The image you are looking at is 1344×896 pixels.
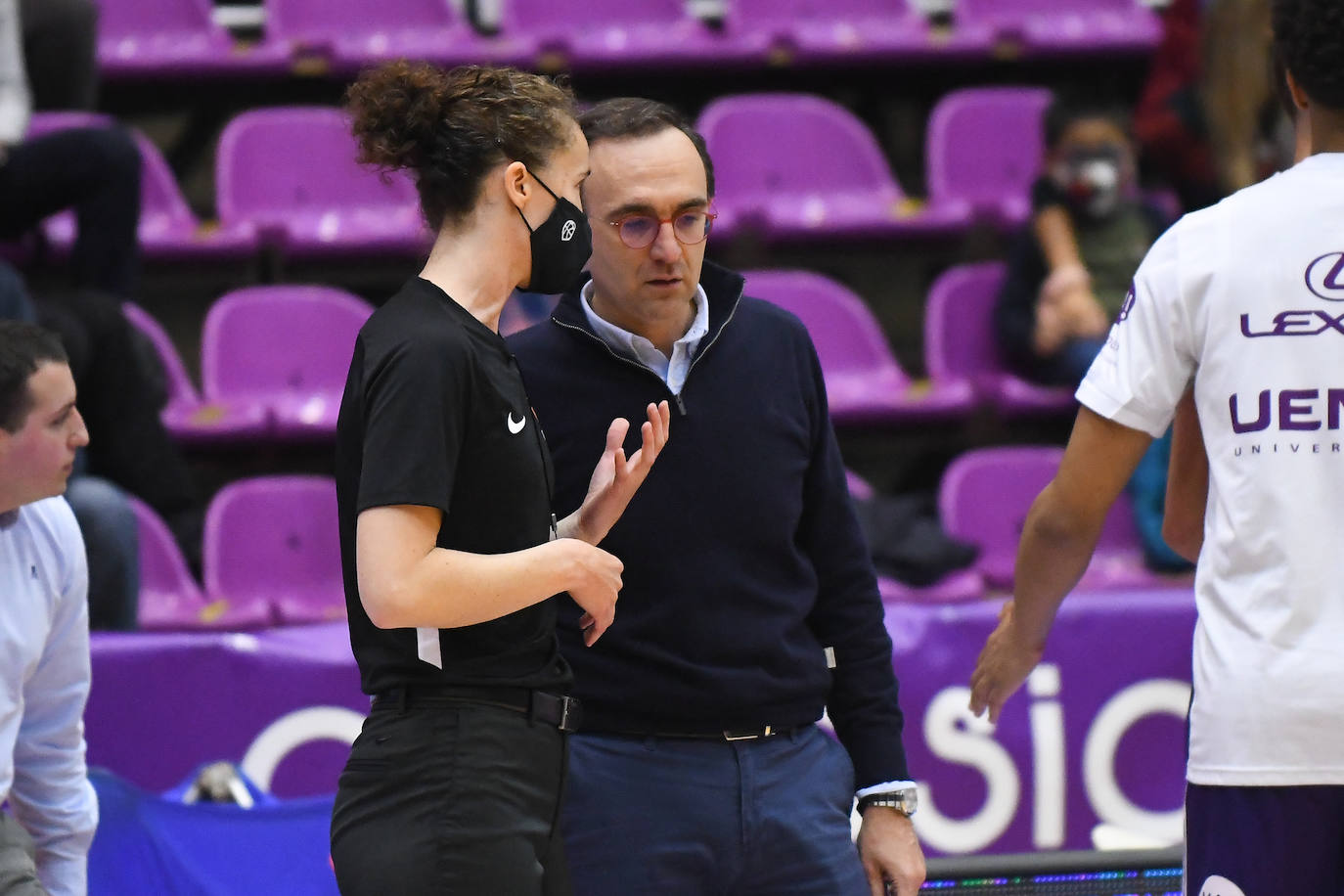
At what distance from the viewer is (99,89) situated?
7.48 m

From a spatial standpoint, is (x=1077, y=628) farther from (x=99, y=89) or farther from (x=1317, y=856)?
(x=99, y=89)

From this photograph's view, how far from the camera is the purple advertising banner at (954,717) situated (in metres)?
4.23

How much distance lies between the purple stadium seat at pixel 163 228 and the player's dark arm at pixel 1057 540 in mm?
4392

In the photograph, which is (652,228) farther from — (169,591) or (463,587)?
(169,591)

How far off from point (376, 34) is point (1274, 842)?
6058mm

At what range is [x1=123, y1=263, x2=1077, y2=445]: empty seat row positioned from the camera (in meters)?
6.21

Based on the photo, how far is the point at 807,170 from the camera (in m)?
7.22

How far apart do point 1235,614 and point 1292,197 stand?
1.93 ft

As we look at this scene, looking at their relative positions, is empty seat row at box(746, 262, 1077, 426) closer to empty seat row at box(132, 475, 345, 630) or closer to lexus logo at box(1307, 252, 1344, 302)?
empty seat row at box(132, 475, 345, 630)

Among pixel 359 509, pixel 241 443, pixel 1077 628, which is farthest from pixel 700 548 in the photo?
pixel 241 443

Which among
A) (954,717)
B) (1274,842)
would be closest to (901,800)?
(1274,842)

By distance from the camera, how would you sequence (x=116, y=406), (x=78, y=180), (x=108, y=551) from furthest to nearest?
(x=78, y=180) < (x=116, y=406) < (x=108, y=551)

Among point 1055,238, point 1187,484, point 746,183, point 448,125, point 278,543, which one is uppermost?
point 448,125

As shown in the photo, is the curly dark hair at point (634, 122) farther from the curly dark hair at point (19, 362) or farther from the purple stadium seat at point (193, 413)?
the purple stadium seat at point (193, 413)
